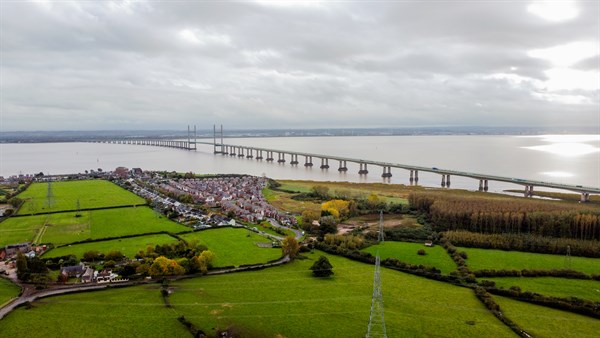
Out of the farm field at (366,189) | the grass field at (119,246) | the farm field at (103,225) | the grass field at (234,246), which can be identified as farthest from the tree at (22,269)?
the farm field at (366,189)

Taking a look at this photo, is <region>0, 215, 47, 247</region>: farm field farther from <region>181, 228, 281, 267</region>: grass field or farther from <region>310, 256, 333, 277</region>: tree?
<region>310, 256, 333, 277</region>: tree

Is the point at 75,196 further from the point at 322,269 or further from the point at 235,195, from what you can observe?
the point at 322,269

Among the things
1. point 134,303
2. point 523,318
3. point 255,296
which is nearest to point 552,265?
point 523,318

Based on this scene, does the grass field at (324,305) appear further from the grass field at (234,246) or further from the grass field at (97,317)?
the grass field at (234,246)

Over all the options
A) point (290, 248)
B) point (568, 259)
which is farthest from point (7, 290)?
point (568, 259)

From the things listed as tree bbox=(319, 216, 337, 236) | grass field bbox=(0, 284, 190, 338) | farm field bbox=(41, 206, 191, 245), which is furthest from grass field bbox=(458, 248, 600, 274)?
farm field bbox=(41, 206, 191, 245)

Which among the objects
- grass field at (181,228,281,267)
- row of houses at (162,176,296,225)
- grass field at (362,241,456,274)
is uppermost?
row of houses at (162,176,296,225)

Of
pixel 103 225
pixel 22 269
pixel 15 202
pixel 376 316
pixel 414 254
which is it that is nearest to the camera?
pixel 376 316
